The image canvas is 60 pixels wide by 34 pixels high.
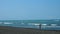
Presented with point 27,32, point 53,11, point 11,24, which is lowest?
point 27,32

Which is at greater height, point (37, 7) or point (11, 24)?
point (37, 7)

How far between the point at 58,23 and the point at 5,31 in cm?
69

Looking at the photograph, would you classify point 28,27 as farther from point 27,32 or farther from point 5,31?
point 5,31

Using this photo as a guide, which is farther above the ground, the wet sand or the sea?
the sea

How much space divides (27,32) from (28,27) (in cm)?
7

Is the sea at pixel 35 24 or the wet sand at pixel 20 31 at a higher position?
the sea at pixel 35 24

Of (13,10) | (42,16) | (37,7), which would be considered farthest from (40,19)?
(13,10)

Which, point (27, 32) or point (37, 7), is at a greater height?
point (37, 7)

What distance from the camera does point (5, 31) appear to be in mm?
1354

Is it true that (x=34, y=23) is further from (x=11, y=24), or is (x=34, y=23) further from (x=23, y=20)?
(x=11, y=24)

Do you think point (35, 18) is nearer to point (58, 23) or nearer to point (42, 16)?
point (42, 16)

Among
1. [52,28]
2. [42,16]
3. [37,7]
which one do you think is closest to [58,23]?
[52,28]

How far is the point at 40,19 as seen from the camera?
1275 millimetres

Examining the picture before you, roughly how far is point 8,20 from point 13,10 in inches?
5.8
